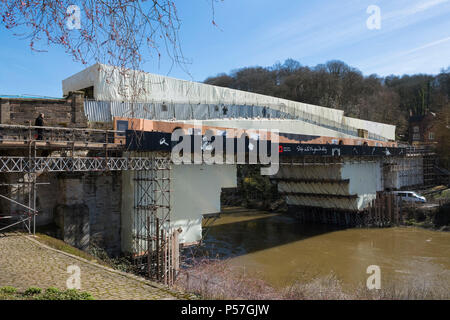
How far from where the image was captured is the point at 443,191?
115 ft

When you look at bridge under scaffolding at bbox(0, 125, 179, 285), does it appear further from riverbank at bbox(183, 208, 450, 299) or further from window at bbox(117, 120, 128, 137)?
riverbank at bbox(183, 208, 450, 299)

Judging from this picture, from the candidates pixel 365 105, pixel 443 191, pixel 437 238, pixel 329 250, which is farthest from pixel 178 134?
pixel 365 105

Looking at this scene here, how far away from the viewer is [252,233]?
1136 inches

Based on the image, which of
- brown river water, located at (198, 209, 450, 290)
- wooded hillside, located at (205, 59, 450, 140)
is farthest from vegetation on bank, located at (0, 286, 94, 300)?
wooded hillside, located at (205, 59, 450, 140)

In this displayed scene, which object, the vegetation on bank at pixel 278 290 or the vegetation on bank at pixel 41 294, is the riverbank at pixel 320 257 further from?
the vegetation on bank at pixel 41 294

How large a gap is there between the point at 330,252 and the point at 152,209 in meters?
13.6

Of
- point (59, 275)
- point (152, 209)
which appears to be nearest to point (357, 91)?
point (152, 209)

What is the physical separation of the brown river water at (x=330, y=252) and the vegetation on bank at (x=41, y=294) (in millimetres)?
9188

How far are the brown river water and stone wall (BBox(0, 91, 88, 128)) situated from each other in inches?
409

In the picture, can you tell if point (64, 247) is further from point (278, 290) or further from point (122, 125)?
point (278, 290)

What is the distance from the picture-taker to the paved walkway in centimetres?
805

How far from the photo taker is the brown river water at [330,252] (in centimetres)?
1761
